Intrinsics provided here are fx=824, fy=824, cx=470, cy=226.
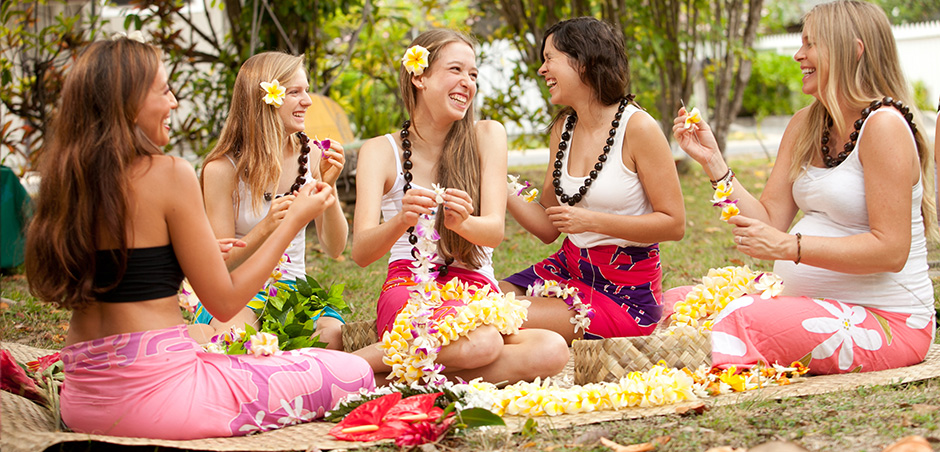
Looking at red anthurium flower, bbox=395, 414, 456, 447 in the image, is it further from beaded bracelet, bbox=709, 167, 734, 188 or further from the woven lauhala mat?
beaded bracelet, bbox=709, 167, 734, 188

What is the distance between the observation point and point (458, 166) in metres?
3.40

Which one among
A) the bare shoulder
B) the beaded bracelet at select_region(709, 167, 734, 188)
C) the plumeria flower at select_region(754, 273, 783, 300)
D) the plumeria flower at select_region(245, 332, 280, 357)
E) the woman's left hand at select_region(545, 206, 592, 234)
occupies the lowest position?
the plumeria flower at select_region(754, 273, 783, 300)

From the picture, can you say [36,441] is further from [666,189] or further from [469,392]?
[666,189]

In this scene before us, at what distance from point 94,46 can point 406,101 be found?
4.66ft

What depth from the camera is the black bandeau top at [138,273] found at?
95.3 inches

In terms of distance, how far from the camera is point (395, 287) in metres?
3.36

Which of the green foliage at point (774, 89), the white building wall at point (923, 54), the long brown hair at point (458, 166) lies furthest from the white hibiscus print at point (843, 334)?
the white building wall at point (923, 54)

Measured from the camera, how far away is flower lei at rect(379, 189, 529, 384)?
9.87 ft

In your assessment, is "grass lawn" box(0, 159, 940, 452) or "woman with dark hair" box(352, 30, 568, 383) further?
"woman with dark hair" box(352, 30, 568, 383)

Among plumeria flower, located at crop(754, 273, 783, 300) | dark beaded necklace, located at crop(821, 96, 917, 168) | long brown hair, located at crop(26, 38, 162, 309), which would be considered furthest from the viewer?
plumeria flower, located at crop(754, 273, 783, 300)

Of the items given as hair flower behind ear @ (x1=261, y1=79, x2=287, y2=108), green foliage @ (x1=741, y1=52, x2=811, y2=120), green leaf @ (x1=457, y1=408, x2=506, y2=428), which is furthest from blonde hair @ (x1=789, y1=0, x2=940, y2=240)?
green foliage @ (x1=741, y1=52, x2=811, y2=120)

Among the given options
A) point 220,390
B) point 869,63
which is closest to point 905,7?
point 869,63

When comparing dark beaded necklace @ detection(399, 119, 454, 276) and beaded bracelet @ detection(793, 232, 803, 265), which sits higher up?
dark beaded necklace @ detection(399, 119, 454, 276)

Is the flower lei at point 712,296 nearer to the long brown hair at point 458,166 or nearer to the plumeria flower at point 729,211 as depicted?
the plumeria flower at point 729,211
